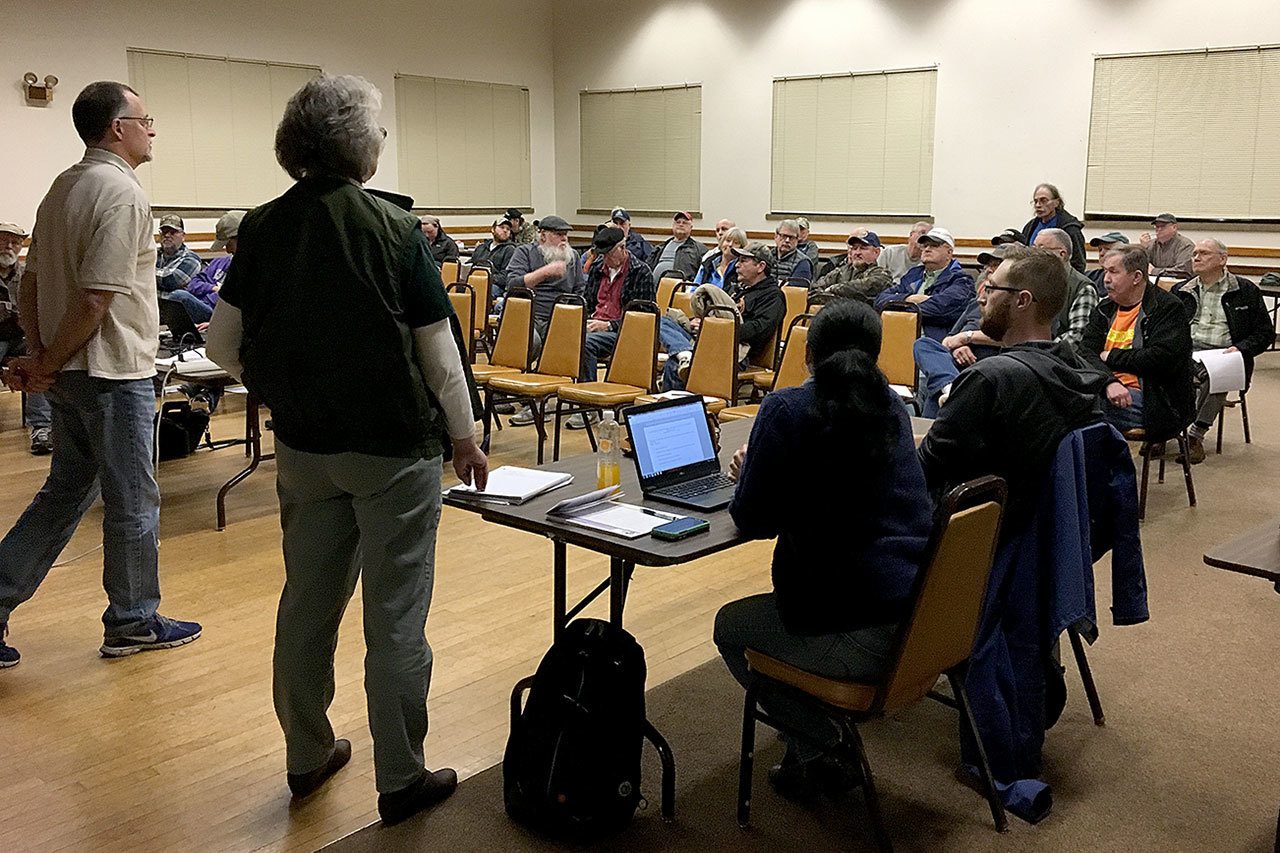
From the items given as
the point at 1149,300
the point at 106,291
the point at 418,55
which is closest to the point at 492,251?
the point at 418,55

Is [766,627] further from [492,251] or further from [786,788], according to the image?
[492,251]

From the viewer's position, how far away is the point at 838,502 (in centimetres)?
227

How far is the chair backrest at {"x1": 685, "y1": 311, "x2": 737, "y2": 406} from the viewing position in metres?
5.38

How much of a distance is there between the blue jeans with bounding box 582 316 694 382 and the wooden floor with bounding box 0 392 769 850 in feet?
6.33

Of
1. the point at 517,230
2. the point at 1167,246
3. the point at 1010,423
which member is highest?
the point at 517,230

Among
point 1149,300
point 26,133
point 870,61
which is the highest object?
point 870,61

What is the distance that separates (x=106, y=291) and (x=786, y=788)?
230 centimetres

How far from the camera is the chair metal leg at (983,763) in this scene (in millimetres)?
2539

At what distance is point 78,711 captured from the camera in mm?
3121

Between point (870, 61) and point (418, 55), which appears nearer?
point (870, 61)

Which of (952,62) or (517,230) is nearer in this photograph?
(952,62)

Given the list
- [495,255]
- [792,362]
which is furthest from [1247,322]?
[495,255]

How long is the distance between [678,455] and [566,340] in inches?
131

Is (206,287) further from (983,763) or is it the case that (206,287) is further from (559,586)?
(983,763)
